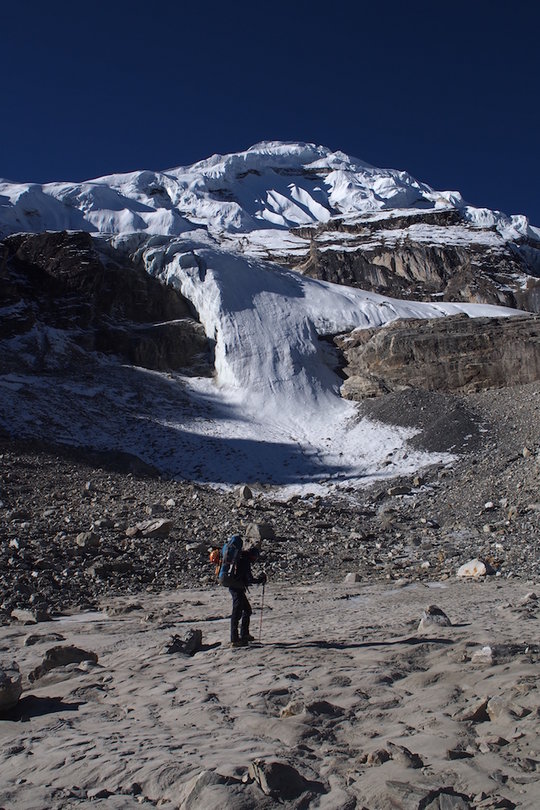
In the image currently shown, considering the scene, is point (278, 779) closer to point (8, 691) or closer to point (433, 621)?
point (8, 691)

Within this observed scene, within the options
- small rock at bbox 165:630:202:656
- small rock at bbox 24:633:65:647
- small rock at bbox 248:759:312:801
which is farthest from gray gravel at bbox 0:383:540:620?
small rock at bbox 248:759:312:801

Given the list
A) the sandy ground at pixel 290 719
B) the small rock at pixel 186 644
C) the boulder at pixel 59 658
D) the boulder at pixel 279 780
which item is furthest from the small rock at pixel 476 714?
the boulder at pixel 59 658

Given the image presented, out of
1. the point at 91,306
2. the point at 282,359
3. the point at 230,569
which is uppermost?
the point at 91,306

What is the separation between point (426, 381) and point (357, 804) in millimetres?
26545

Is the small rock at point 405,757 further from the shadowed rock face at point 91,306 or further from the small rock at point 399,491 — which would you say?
the shadowed rock face at point 91,306

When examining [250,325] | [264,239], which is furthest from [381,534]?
[264,239]

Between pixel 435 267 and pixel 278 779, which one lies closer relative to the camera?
pixel 278 779

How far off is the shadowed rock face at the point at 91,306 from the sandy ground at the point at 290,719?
79.9 feet

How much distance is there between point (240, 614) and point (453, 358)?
24.2 metres

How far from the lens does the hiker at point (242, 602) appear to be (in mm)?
6273

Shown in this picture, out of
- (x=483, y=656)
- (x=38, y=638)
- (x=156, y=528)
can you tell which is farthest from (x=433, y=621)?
(x=156, y=528)

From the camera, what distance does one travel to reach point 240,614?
21.1 ft

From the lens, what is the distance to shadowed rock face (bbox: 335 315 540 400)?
27781mm

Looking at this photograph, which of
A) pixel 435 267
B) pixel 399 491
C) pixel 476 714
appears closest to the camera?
pixel 476 714
